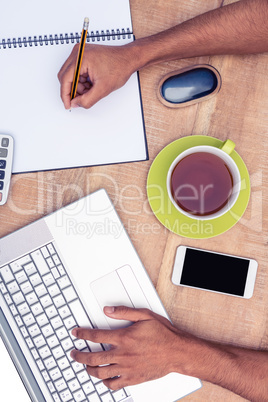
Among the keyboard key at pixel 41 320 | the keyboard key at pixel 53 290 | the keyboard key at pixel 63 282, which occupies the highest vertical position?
the keyboard key at pixel 63 282

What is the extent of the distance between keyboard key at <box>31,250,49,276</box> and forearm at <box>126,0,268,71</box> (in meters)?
0.41

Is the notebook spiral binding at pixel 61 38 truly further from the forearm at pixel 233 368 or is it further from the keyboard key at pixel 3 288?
the forearm at pixel 233 368

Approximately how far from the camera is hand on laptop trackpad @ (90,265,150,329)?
747 mm

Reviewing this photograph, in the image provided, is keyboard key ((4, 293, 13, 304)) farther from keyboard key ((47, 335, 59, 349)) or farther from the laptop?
keyboard key ((47, 335, 59, 349))

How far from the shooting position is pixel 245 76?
2.52ft

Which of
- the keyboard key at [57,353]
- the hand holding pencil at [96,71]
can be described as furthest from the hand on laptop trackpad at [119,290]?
the hand holding pencil at [96,71]

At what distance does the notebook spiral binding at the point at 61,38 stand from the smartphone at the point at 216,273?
1.47 feet

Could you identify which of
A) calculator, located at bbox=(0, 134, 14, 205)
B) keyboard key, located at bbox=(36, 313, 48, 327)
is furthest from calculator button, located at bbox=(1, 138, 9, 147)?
keyboard key, located at bbox=(36, 313, 48, 327)

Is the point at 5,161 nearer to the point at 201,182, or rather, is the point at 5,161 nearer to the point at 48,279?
the point at 48,279

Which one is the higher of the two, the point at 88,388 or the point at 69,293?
the point at 69,293

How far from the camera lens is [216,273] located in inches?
29.6

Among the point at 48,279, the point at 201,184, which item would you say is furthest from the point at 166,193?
the point at 48,279

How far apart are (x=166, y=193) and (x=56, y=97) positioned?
0.29m

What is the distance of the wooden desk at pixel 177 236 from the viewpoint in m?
0.76
